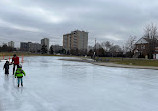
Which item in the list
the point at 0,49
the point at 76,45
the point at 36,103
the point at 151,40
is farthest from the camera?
the point at 76,45

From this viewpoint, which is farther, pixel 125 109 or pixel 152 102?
pixel 152 102

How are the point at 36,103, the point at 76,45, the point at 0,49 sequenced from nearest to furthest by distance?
the point at 36,103, the point at 0,49, the point at 76,45

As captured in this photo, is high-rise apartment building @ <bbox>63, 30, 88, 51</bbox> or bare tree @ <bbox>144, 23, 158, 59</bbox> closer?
bare tree @ <bbox>144, 23, 158, 59</bbox>

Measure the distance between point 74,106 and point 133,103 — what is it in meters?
2.31

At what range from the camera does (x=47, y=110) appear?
4848 millimetres

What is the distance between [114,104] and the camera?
18.5 feet

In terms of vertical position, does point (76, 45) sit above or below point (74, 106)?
above

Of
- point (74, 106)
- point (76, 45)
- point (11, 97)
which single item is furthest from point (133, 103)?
point (76, 45)

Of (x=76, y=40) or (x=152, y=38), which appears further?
(x=76, y=40)

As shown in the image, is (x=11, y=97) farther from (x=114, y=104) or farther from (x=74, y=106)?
(x=114, y=104)

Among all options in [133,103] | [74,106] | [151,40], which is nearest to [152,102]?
[133,103]

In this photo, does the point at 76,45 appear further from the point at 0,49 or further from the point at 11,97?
the point at 11,97

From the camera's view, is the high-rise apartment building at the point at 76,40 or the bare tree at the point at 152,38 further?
the high-rise apartment building at the point at 76,40

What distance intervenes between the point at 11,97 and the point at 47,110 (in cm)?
220
